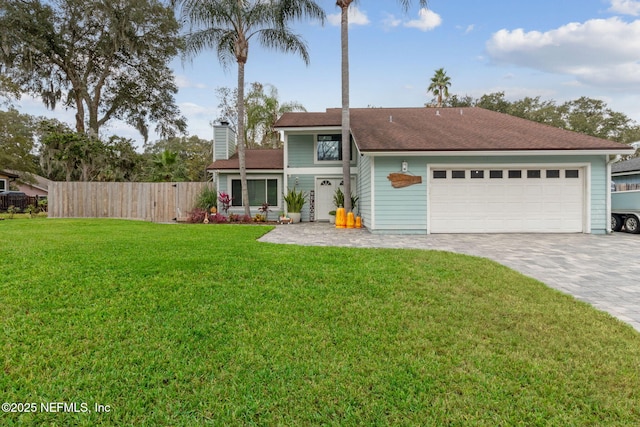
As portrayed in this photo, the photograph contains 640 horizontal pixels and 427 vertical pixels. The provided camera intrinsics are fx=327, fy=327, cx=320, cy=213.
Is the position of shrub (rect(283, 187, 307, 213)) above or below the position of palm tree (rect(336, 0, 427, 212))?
below

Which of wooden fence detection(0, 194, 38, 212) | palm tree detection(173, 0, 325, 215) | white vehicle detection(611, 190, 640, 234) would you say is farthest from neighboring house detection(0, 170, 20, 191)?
white vehicle detection(611, 190, 640, 234)

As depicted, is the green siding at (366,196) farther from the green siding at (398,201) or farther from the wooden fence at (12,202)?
the wooden fence at (12,202)

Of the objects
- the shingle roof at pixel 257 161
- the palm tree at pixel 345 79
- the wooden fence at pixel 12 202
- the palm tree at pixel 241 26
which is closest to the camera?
the palm tree at pixel 345 79

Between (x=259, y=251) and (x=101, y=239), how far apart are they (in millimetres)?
3627

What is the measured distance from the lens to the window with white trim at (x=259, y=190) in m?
14.2

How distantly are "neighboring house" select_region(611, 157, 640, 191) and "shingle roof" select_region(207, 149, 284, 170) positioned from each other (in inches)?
481

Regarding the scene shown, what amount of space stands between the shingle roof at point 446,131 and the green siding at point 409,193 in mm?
394

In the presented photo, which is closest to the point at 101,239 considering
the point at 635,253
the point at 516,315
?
the point at 516,315

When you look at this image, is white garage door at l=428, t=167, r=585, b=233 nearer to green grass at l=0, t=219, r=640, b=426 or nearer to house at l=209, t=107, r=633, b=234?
house at l=209, t=107, r=633, b=234

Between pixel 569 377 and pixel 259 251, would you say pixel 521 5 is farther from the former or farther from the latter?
pixel 569 377

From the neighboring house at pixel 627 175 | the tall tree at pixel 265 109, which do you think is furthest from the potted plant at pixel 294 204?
the neighboring house at pixel 627 175

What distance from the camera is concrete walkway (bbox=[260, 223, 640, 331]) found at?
12.5 feet

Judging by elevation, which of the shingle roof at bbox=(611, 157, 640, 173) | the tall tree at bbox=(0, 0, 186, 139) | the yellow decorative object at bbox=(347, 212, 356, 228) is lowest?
the yellow decorative object at bbox=(347, 212, 356, 228)

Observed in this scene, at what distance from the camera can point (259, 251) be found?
5727 millimetres
